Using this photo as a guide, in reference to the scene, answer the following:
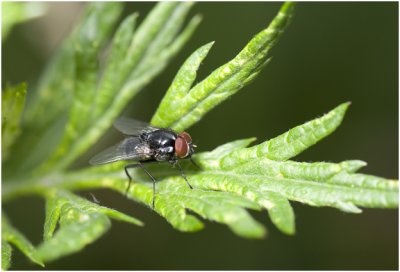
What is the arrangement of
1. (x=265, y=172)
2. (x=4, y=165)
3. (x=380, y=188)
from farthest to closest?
1. (x=4, y=165)
2. (x=265, y=172)
3. (x=380, y=188)

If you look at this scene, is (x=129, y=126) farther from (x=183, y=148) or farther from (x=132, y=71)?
(x=183, y=148)

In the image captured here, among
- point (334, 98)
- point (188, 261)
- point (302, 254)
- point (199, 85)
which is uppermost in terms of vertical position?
point (199, 85)

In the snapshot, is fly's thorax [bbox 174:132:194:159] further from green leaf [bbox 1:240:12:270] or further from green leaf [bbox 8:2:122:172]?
green leaf [bbox 1:240:12:270]

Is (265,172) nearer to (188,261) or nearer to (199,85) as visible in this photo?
(199,85)

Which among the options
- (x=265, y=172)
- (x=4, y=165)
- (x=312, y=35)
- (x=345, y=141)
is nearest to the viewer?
(x=265, y=172)

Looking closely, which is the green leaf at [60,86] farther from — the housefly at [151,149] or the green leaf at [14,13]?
the housefly at [151,149]

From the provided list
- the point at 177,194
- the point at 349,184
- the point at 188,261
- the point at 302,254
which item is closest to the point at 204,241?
the point at 188,261
